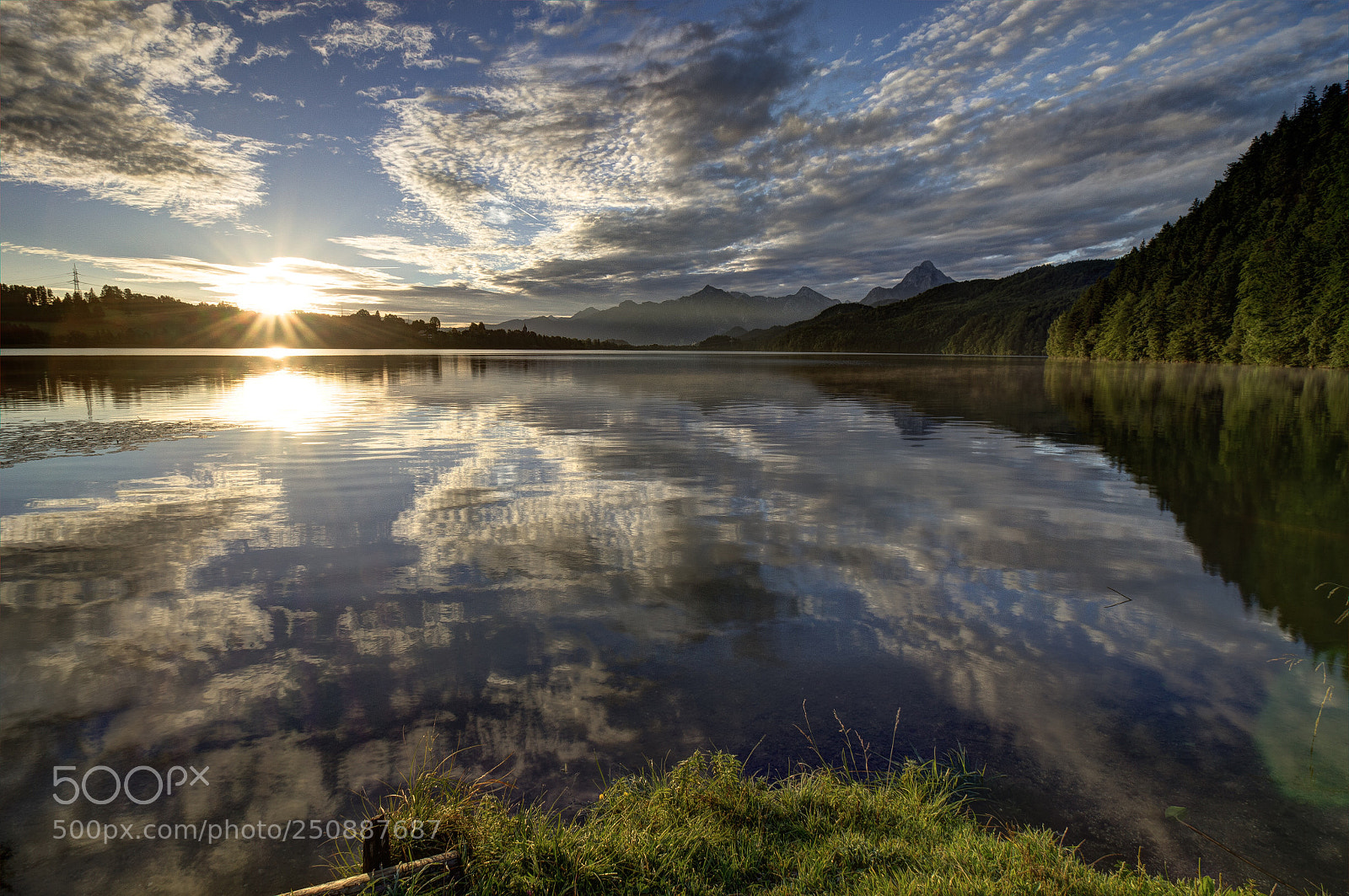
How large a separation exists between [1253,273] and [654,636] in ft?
391

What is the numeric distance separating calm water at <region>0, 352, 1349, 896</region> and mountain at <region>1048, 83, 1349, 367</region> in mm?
76742

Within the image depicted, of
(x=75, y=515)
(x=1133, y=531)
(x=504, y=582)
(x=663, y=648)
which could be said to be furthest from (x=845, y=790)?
(x=75, y=515)

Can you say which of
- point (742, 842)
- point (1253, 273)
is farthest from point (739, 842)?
point (1253, 273)

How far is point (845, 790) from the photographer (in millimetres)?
4891

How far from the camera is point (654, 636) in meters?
7.71

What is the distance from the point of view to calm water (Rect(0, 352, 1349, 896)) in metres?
4.94

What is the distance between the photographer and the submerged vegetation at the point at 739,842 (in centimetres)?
386
